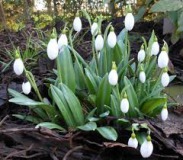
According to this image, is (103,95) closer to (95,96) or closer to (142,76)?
(95,96)

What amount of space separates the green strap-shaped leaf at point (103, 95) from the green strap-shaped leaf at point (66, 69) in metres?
0.16

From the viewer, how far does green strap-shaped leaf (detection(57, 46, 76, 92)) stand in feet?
7.13

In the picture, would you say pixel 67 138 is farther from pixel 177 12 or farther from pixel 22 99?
pixel 177 12

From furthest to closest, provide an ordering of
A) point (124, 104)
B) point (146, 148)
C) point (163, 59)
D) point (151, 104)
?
point (151, 104) → point (163, 59) → point (124, 104) → point (146, 148)

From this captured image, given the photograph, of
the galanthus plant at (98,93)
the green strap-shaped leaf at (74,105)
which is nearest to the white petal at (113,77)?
the galanthus plant at (98,93)

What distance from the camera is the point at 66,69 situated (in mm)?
2188

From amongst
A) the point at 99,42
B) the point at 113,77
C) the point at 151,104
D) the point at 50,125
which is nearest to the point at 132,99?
the point at 151,104

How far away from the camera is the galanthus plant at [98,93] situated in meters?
1.96

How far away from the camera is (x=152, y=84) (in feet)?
7.71

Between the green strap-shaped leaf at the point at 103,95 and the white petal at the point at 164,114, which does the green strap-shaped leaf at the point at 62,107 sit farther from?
the white petal at the point at 164,114

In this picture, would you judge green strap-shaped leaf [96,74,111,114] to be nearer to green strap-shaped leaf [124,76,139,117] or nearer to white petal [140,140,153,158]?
green strap-shaped leaf [124,76,139,117]

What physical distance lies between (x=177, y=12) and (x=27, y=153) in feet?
5.82

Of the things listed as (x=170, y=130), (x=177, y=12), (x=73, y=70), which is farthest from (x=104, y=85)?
(x=177, y=12)

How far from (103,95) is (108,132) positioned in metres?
0.24
